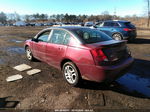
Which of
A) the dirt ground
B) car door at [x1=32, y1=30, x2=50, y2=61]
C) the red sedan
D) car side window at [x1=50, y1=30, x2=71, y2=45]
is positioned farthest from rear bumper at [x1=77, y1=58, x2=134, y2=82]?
car door at [x1=32, y1=30, x2=50, y2=61]

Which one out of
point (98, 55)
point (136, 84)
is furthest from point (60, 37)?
point (136, 84)

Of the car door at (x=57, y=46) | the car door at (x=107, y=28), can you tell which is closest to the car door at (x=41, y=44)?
the car door at (x=57, y=46)

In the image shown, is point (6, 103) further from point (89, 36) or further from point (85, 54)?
point (89, 36)

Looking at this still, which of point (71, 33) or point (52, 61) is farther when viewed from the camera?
point (52, 61)

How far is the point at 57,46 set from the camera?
4156 millimetres

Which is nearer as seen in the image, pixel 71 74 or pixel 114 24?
pixel 71 74

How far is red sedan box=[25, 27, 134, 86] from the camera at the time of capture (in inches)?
126

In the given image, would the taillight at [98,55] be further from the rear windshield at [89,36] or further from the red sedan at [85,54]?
the rear windshield at [89,36]

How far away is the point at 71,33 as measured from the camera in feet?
12.9

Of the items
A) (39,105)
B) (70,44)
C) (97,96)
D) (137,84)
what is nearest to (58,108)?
(39,105)

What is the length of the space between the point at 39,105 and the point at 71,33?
2060 mm

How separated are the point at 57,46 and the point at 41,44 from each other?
1039 mm

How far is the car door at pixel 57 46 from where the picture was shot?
3.98 m

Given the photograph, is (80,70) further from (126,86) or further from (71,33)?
(126,86)
